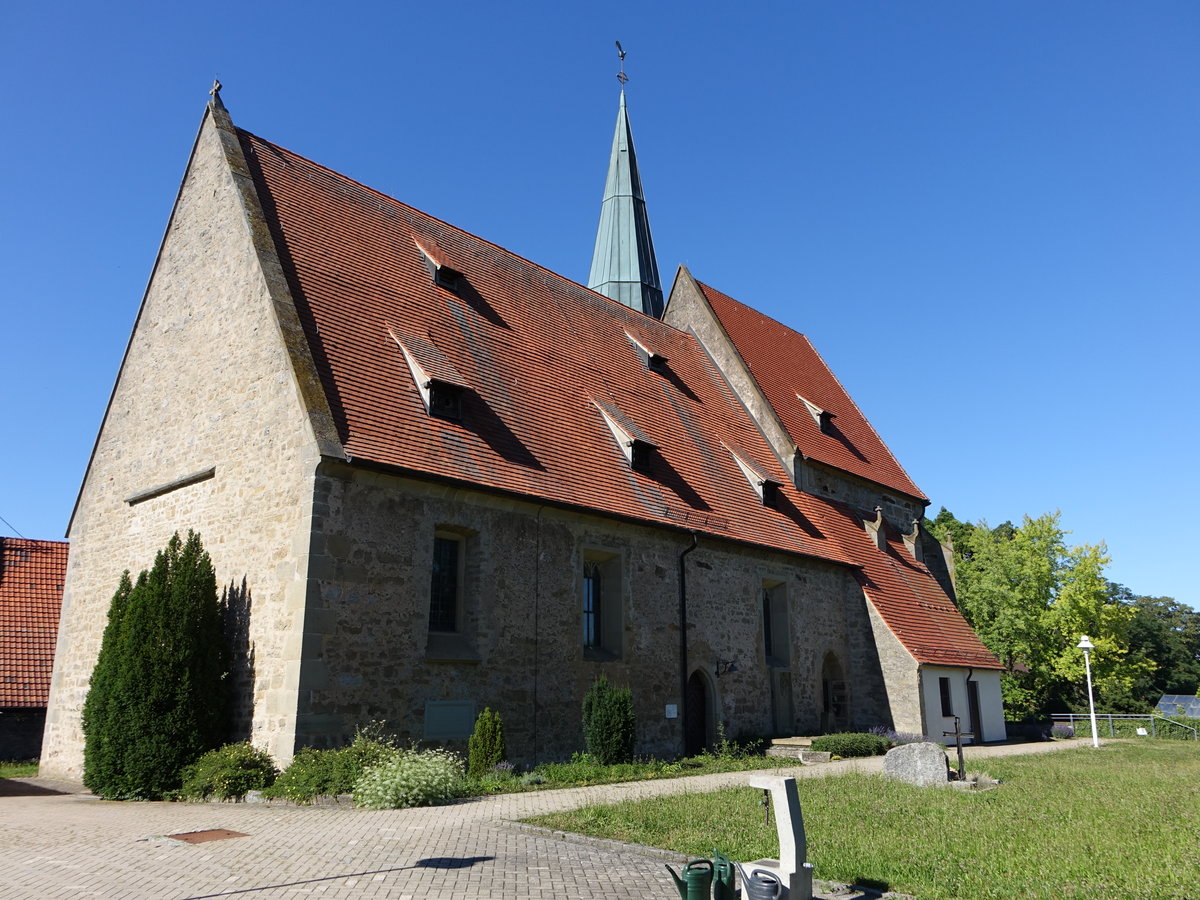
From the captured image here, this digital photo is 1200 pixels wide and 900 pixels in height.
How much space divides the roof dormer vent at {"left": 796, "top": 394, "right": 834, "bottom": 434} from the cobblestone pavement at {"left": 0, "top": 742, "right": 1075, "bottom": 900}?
1751 cm

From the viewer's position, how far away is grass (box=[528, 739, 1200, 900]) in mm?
6992

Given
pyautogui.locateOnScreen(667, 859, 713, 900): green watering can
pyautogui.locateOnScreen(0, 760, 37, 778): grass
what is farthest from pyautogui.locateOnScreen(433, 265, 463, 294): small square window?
pyautogui.locateOnScreen(667, 859, 713, 900): green watering can

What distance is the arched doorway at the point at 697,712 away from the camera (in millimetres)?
18297

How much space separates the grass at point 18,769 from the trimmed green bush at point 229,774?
7.08 m

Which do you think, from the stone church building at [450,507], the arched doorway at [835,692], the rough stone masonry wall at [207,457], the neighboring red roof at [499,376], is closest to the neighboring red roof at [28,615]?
the rough stone masonry wall at [207,457]

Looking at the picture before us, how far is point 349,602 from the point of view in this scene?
12961mm

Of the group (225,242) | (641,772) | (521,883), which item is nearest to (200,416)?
(225,242)

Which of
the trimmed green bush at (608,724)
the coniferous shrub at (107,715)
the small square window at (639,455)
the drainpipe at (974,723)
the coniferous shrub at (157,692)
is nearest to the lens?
the coniferous shrub at (157,692)

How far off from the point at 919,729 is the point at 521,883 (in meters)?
16.8

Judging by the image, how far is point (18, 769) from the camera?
18.0m

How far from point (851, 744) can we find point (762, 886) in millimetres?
13424

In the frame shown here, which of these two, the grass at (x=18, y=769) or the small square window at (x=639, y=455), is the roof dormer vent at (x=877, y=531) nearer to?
the small square window at (x=639, y=455)

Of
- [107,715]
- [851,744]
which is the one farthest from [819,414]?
[107,715]

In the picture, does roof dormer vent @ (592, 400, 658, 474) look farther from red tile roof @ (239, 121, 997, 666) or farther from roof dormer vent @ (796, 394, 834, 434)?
roof dormer vent @ (796, 394, 834, 434)
